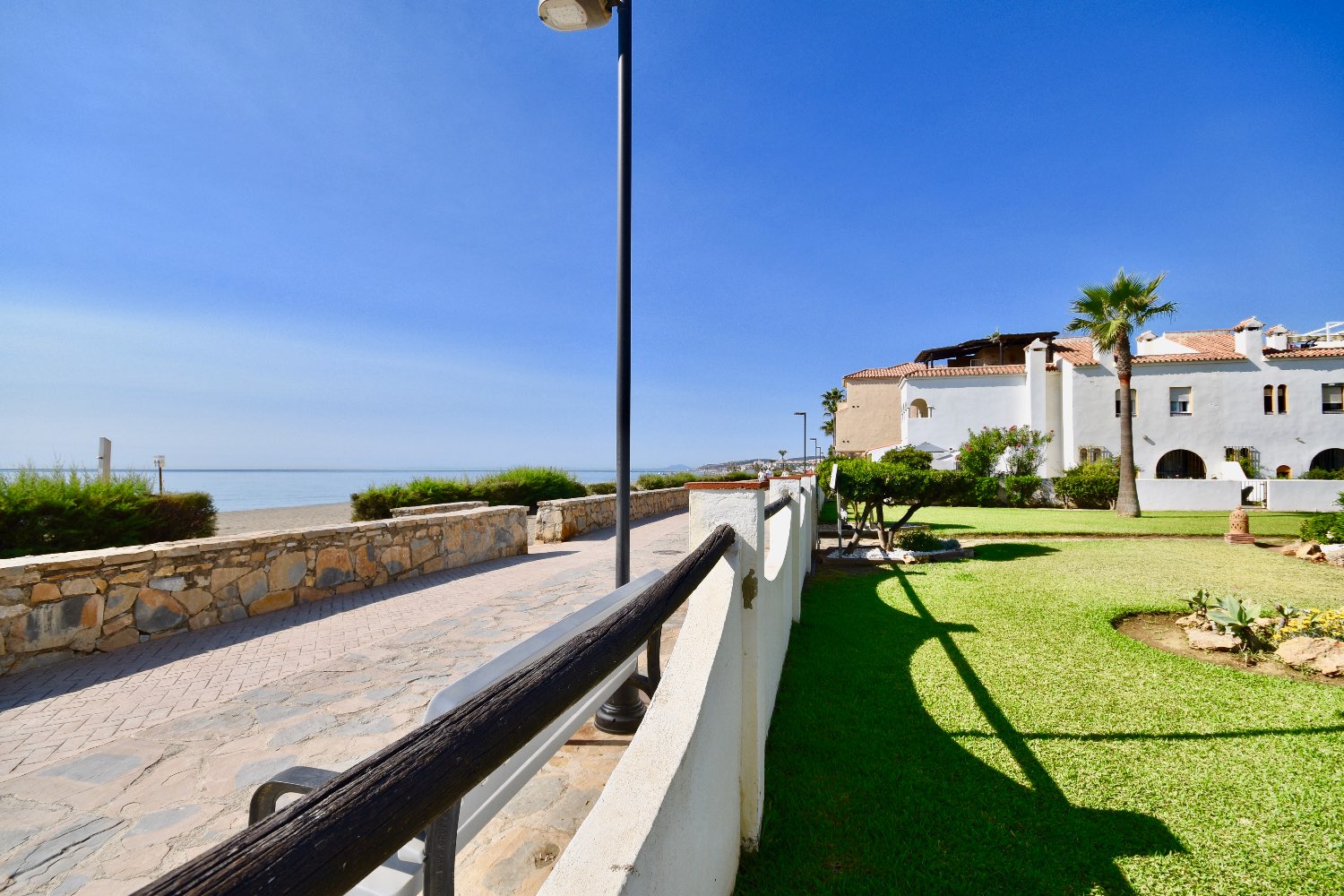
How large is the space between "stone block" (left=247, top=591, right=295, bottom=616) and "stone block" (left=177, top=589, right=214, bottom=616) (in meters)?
0.46

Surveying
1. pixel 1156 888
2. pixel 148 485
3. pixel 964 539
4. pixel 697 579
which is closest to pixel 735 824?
pixel 697 579

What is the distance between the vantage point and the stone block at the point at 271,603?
6.18 meters

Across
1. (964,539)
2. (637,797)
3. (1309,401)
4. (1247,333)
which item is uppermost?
(1247,333)

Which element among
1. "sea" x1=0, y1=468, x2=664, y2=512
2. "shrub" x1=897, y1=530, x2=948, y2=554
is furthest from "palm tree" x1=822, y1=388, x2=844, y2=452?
"shrub" x1=897, y1=530, x2=948, y2=554

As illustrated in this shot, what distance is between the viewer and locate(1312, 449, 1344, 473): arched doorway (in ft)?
87.0

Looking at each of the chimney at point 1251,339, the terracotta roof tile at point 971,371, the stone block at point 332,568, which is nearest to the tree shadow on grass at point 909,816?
the stone block at point 332,568

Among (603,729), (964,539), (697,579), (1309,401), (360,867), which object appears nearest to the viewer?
(360,867)

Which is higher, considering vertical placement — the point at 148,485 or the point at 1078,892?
the point at 148,485

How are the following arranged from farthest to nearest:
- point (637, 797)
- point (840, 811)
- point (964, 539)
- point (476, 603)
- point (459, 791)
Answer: point (964, 539) → point (476, 603) → point (840, 811) → point (637, 797) → point (459, 791)

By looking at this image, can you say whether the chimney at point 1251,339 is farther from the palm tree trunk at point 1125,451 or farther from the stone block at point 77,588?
the stone block at point 77,588

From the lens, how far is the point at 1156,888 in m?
2.30

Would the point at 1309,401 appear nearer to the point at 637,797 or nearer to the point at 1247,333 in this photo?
the point at 1247,333

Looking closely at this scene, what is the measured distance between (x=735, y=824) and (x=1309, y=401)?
37.2 metres

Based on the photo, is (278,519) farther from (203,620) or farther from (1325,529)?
(1325,529)
